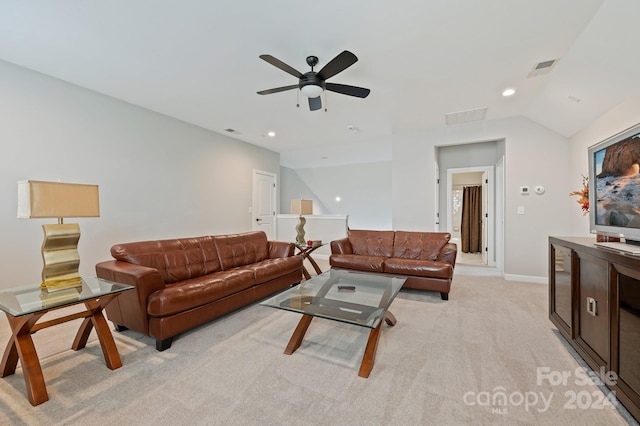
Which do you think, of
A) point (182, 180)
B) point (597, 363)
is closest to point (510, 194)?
point (597, 363)

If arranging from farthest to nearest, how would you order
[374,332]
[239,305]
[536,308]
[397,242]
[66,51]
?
[397,242]
[536,308]
[239,305]
[66,51]
[374,332]

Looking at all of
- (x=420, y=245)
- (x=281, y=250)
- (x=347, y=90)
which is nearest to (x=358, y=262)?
(x=420, y=245)

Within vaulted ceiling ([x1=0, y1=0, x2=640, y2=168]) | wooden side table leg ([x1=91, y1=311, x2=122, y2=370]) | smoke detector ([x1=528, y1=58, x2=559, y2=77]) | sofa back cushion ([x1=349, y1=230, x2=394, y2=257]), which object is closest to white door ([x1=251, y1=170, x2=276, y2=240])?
vaulted ceiling ([x1=0, y1=0, x2=640, y2=168])

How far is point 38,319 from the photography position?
69.3 inches

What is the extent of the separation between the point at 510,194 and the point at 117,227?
5891 mm

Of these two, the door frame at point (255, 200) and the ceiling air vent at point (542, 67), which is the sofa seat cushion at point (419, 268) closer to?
the ceiling air vent at point (542, 67)

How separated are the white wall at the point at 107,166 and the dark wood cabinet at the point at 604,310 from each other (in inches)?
195

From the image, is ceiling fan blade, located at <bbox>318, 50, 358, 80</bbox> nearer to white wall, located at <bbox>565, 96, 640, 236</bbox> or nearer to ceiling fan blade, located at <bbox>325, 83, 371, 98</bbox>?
ceiling fan blade, located at <bbox>325, 83, 371, 98</bbox>

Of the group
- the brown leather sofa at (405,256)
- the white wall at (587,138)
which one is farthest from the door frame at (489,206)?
the brown leather sofa at (405,256)

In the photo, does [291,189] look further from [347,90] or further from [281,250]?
[347,90]

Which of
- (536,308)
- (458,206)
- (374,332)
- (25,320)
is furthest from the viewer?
(458,206)

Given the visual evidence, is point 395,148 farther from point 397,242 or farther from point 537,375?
point 537,375

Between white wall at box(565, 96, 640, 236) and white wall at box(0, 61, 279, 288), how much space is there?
554cm

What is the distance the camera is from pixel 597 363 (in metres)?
1.76
